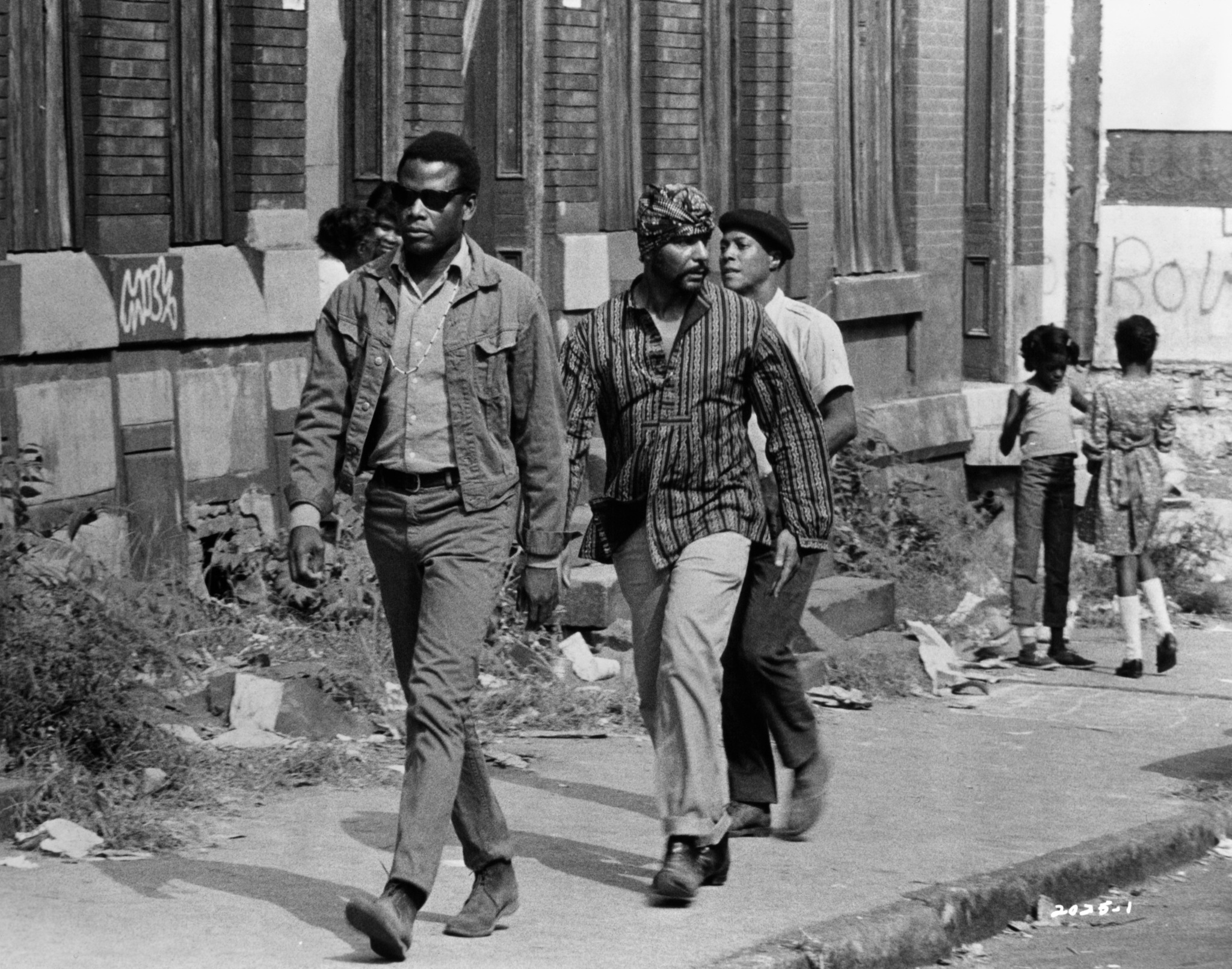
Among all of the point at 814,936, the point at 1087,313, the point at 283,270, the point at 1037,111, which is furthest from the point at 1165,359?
the point at 814,936

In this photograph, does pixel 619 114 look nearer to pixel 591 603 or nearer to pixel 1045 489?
pixel 1045 489

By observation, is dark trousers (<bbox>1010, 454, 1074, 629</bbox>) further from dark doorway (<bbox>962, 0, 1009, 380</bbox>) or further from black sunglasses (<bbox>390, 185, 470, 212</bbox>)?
black sunglasses (<bbox>390, 185, 470, 212</bbox>)

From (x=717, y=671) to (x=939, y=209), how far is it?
952 centimetres

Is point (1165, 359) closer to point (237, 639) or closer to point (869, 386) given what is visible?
point (869, 386)

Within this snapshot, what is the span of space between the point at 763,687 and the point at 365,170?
5.06 m

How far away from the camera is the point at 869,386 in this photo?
1477cm

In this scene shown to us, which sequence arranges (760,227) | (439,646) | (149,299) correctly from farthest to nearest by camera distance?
(149,299) → (760,227) → (439,646)

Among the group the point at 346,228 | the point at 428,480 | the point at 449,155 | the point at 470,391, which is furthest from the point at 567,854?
the point at 346,228

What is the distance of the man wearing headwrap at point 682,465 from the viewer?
622cm

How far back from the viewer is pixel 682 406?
641cm

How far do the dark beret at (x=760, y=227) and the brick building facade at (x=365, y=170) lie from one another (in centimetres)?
318

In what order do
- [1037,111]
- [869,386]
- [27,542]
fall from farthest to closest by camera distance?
[1037,111]
[869,386]
[27,542]

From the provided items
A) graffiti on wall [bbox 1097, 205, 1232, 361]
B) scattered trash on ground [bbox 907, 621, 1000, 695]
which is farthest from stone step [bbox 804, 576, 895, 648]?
graffiti on wall [bbox 1097, 205, 1232, 361]

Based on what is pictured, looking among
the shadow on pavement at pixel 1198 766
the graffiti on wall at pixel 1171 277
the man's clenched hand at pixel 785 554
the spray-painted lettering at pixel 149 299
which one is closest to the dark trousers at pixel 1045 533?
the shadow on pavement at pixel 1198 766
